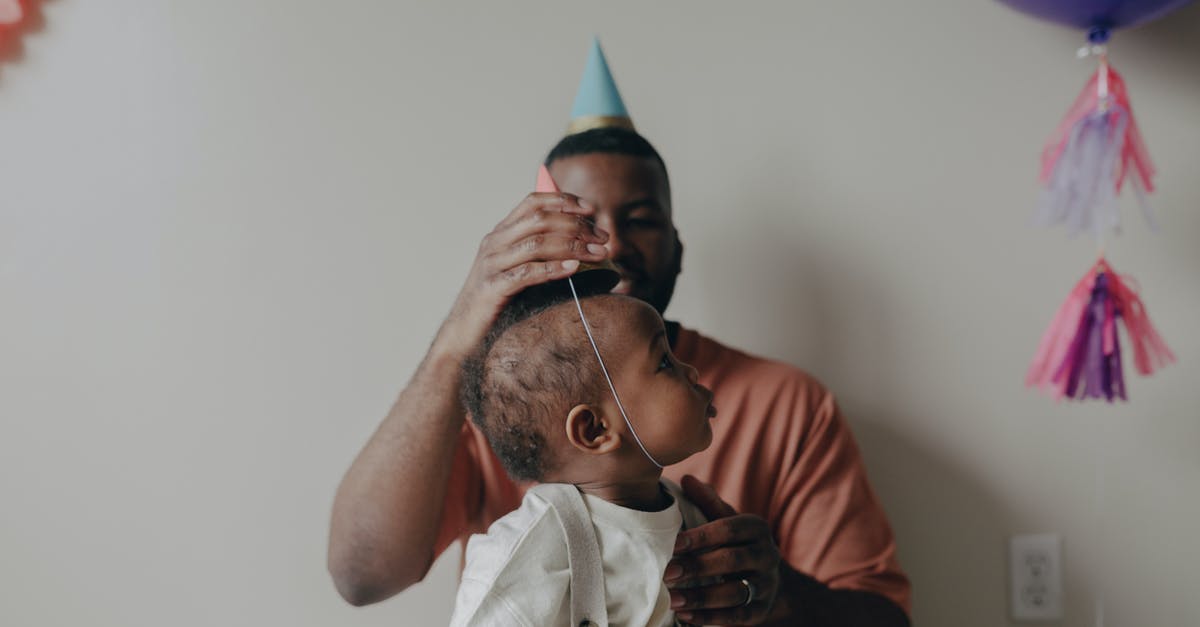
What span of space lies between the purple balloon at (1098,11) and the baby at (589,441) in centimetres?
72

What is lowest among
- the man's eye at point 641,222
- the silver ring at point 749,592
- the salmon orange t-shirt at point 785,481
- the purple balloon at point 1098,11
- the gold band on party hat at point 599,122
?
the silver ring at point 749,592

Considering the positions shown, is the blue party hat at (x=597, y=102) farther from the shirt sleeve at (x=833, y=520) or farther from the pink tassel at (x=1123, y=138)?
the pink tassel at (x=1123, y=138)

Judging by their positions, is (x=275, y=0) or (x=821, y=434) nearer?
(x=821, y=434)

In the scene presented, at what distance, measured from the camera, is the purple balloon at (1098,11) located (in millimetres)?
1157

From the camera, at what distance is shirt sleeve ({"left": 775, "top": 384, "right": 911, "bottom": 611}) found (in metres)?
1.17

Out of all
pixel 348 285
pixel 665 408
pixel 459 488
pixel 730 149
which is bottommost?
pixel 459 488

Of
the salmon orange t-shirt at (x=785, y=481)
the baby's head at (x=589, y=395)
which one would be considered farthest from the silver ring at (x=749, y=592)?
the salmon orange t-shirt at (x=785, y=481)

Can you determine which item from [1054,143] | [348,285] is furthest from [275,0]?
[1054,143]

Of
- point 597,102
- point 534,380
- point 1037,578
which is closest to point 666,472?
point 534,380

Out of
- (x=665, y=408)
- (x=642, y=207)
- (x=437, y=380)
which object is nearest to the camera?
(x=665, y=408)

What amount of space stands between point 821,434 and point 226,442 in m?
0.84

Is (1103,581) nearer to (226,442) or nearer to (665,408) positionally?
(665,408)

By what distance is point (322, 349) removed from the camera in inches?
52.6

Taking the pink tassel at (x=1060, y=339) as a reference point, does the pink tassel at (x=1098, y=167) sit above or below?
above
